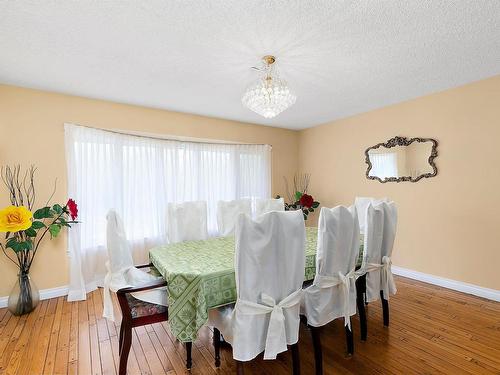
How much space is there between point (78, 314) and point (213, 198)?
88.8 inches

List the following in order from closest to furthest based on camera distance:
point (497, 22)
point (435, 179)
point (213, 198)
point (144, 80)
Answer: point (497, 22) < point (144, 80) < point (435, 179) < point (213, 198)

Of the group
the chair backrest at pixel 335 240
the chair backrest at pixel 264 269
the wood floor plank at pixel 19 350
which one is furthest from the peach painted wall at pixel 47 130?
the chair backrest at pixel 335 240

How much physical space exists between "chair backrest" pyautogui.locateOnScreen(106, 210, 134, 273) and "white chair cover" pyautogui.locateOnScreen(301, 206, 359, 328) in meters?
1.24

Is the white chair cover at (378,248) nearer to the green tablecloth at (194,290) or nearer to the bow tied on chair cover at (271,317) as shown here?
the bow tied on chair cover at (271,317)

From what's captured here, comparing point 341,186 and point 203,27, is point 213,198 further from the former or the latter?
point 203,27

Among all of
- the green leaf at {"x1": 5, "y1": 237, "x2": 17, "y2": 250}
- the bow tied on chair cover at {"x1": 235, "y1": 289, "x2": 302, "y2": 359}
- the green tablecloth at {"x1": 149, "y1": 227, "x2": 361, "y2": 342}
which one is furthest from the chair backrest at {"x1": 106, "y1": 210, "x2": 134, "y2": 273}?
the green leaf at {"x1": 5, "y1": 237, "x2": 17, "y2": 250}

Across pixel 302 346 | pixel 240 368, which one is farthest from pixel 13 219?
pixel 302 346

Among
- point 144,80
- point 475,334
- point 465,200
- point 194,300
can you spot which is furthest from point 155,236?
point 465,200

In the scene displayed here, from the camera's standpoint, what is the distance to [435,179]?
3213 mm

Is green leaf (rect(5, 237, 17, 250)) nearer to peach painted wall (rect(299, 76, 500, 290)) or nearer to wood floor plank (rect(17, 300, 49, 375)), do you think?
wood floor plank (rect(17, 300, 49, 375))

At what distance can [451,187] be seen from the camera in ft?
10.1

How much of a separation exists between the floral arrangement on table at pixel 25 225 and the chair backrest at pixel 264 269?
88.1 inches

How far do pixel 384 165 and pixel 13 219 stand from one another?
436 centimetres

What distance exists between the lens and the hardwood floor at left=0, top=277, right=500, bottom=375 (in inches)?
70.3
